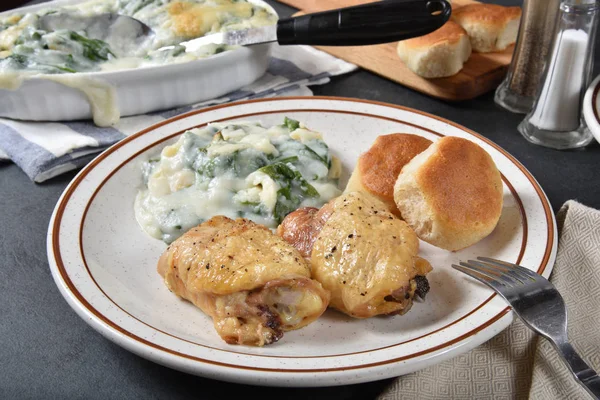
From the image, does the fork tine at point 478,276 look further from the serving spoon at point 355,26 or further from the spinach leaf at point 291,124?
the serving spoon at point 355,26

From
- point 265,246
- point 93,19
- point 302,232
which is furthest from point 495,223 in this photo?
point 93,19

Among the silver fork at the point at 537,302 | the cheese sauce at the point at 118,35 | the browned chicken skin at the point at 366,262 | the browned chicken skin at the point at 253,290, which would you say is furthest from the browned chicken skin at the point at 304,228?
the cheese sauce at the point at 118,35

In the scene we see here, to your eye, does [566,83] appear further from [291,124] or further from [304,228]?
[304,228]

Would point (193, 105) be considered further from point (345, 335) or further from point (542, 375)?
point (542, 375)

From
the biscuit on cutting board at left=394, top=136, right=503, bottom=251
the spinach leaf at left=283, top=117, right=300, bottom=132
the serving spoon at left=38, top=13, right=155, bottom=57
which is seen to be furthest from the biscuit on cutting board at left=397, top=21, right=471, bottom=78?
the serving spoon at left=38, top=13, right=155, bottom=57

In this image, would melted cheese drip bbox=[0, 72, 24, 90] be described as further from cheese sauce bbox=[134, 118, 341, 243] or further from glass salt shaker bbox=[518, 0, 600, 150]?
glass salt shaker bbox=[518, 0, 600, 150]

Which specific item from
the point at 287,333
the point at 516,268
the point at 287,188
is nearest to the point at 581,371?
the point at 516,268
